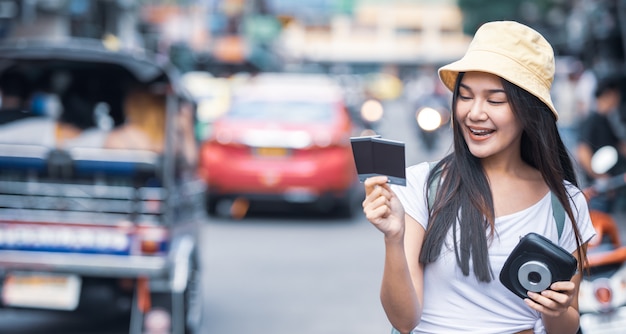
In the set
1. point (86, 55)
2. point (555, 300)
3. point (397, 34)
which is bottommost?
point (555, 300)

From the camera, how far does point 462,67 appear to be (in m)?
2.83

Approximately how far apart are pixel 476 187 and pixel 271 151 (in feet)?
33.9

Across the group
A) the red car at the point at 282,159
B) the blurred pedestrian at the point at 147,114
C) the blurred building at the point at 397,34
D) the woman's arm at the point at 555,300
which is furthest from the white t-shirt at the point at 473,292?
the blurred building at the point at 397,34

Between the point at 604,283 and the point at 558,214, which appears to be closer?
the point at 558,214

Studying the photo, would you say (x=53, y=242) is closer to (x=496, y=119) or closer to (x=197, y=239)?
(x=197, y=239)

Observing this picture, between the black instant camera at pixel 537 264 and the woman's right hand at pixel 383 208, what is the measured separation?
0.30m

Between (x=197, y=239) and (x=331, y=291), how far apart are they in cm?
178

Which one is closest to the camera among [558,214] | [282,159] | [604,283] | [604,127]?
[558,214]

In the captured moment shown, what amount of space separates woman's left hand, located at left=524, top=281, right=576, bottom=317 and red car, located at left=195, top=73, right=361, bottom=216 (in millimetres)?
10424

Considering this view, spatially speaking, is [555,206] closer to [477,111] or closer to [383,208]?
[477,111]

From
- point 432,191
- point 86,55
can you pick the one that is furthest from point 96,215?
point 432,191

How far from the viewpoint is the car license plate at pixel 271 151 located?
13141 mm

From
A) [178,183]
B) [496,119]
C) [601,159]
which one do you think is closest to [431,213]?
[496,119]

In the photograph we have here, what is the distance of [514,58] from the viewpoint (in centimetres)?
283
